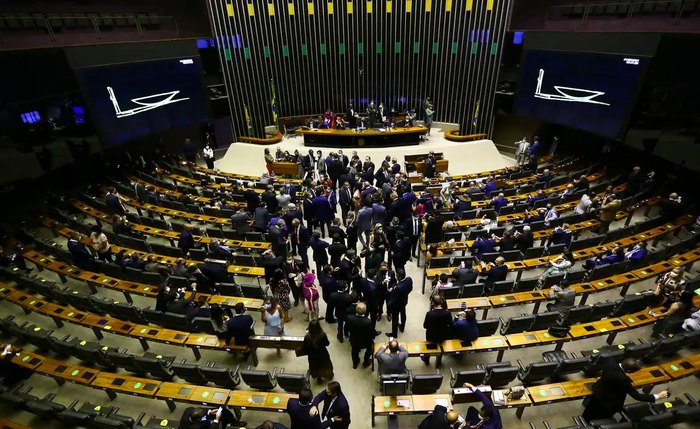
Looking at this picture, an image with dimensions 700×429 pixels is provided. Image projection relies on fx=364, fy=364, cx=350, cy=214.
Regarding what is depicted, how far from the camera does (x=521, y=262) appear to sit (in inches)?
294

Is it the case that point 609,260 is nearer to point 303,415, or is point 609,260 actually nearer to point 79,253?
point 303,415

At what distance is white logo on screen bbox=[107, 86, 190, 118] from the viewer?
12.2m

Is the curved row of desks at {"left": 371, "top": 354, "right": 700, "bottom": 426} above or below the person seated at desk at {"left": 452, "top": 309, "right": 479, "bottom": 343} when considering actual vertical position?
below

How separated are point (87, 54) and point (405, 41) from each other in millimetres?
12736

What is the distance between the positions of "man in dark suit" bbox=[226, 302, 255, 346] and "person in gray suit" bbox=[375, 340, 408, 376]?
204 centimetres

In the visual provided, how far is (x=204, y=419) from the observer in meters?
4.07

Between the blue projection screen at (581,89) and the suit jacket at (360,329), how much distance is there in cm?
1074

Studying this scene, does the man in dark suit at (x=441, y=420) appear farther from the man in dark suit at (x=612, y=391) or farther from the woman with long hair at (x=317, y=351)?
the man in dark suit at (x=612, y=391)

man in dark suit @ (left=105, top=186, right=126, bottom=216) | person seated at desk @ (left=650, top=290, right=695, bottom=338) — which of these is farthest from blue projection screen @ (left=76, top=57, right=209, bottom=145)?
person seated at desk @ (left=650, top=290, right=695, bottom=338)

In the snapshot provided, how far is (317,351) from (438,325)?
5.84ft

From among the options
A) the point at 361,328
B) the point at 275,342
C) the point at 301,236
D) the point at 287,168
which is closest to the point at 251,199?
the point at 301,236

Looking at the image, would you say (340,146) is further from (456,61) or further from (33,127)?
Answer: (33,127)

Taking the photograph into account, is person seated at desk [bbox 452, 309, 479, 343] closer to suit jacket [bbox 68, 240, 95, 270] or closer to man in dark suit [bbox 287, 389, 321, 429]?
man in dark suit [bbox 287, 389, 321, 429]

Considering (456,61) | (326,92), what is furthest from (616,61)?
(326,92)
